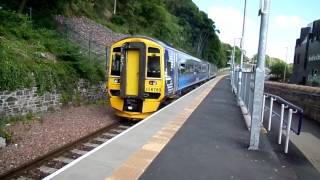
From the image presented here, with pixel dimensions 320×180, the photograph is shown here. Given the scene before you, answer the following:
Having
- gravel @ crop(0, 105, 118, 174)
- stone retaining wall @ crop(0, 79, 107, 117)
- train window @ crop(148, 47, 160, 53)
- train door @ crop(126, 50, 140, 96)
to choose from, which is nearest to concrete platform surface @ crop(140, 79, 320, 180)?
gravel @ crop(0, 105, 118, 174)

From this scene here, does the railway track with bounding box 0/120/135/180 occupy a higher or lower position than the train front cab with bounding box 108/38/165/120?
lower

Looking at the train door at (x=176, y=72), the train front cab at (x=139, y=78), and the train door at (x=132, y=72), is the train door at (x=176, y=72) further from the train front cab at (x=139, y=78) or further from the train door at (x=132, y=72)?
the train door at (x=132, y=72)

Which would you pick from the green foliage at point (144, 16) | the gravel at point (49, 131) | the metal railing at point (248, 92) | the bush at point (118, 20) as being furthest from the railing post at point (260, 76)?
the bush at point (118, 20)

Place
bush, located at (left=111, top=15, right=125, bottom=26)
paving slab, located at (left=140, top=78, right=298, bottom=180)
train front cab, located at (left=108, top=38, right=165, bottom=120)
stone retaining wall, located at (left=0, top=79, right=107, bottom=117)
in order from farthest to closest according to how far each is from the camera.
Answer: bush, located at (left=111, top=15, right=125, bottom=26)
train front cab, located at (left=108, top=38, right=165, bottom=120)
stone retaining wall, located at (left=0, top=79, right=107, bottom=117)
paving slab, located at (left=140, top=78, right=298, bottom=180)

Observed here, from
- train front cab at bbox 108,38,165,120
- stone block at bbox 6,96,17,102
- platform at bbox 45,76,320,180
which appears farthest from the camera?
train front cab at bbox 108,38,165,120

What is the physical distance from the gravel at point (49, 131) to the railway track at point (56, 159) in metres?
0.41

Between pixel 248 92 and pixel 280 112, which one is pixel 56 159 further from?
pixel 248 92

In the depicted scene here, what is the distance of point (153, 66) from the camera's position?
1495 centimetres

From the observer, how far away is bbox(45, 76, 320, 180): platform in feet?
19.7

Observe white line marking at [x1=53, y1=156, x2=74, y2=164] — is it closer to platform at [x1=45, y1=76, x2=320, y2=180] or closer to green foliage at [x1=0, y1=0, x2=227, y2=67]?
platform at [x1=45, y1=76, x2=320, y2=180]

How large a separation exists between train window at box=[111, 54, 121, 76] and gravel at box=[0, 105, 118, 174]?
1903mm

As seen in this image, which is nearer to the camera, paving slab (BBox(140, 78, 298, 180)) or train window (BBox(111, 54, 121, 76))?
paving slab (BBox(140, 78, 298, 180))

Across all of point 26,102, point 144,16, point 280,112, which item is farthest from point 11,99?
point 144,16

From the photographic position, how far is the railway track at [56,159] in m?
8.02
